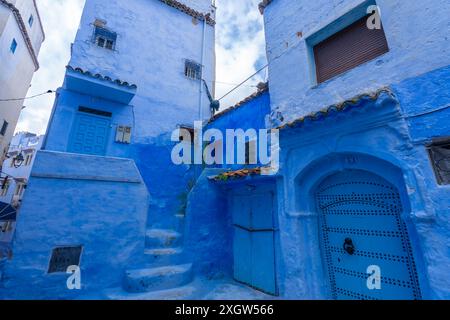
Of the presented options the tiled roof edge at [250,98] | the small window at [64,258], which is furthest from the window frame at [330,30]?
the small window at [64,258]

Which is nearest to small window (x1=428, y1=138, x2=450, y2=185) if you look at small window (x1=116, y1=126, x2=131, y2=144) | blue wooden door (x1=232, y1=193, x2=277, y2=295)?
blue wooden door (x1=232, y1=193, x2=277, y2=295)

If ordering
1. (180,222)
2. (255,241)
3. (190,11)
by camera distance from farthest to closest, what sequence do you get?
1. (190,11)
2. (180,222)
3. (255,241)

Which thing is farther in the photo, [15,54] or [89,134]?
[15,54]

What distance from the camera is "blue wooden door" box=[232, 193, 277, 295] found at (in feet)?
21.1

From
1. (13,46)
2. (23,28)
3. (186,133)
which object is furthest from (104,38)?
(23,28)

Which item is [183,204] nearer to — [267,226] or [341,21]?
[267,226]

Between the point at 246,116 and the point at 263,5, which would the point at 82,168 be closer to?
the point at 246,116

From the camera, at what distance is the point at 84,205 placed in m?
6.23

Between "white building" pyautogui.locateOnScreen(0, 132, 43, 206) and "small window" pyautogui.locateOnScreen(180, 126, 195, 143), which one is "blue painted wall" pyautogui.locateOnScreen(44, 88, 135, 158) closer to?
"small window" pyautogui.locateOnScreen(180, 126, 195, 143)

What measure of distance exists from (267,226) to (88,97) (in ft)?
28.2

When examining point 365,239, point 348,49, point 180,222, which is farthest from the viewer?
point 180,222

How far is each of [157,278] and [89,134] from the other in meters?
6.09

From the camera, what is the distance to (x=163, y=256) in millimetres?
6895
